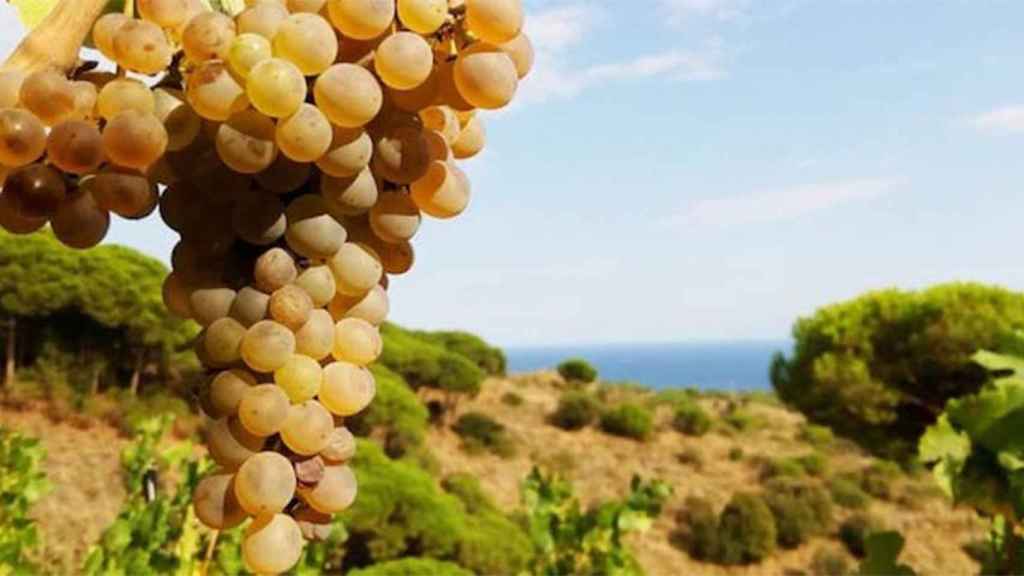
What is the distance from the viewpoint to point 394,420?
56.5 feet

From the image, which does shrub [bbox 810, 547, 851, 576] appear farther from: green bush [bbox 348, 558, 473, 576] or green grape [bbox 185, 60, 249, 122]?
green grape [bbox 185, 60, 249, 122]

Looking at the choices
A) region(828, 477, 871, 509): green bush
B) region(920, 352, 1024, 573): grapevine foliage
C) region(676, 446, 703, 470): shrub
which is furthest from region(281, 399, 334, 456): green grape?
region(676, 446, 703, 470): shrub

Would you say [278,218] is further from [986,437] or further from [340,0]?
[986,437]

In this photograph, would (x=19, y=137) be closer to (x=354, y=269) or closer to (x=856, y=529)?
(x=354, y=269)

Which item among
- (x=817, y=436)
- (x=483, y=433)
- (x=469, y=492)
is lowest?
(x=469, y=492)

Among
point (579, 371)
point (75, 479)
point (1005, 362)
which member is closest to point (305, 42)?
point (1005, 362)

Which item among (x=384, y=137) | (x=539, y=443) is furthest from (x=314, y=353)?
(x=539, y=443)

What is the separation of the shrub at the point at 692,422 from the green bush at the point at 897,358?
4707 millimetres

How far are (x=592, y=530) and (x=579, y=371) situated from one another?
22951mm

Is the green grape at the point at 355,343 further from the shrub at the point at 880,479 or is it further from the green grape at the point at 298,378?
the shrub at the point at 880,479

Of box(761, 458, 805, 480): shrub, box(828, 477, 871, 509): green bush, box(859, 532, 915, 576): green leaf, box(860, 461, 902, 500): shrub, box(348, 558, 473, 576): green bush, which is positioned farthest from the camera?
box(761, 458, 805, 480): shrub

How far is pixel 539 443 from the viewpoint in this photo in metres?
21.3

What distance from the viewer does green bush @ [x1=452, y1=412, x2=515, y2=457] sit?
65.9 feet

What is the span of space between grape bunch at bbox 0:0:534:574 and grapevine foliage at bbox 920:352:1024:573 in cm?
205
